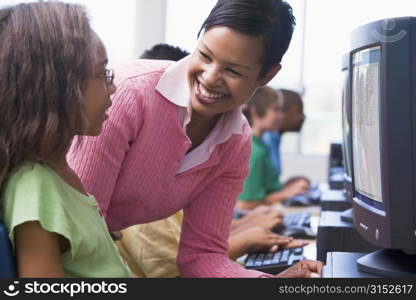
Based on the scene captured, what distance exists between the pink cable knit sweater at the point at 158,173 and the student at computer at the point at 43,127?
0.90 ft

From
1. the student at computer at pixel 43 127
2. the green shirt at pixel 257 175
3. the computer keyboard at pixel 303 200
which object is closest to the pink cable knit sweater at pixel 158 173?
the student at computer at pixel 43 127

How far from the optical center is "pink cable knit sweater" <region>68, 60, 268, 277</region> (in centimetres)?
137

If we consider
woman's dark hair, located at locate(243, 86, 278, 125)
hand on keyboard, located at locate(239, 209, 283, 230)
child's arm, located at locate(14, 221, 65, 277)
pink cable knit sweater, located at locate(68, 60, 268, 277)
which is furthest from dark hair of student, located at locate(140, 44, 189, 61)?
woman's dark hair, located at locate(243, 86, 278, 125)

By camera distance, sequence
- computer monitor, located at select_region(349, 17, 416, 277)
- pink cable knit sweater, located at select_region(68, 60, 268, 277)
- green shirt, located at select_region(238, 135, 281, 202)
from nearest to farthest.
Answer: computer monitor, located at select_region(349, 17, 416, 277) < pink cable knit sweater, located at select_region(68, 60, 268, 277) < green shirt, located at select_region(238, 135, 281, 202)

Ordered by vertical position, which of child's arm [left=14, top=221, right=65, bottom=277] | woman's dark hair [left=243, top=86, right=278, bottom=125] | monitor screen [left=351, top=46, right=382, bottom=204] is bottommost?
woman's dark hair [left=243, top=86, right=278, bottom=125]

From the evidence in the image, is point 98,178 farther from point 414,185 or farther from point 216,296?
point 414,185

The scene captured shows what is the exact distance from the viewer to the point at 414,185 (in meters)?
1.12

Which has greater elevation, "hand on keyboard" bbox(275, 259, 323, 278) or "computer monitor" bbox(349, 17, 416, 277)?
"computer monitor" bbox(349, 17, 416, 277)

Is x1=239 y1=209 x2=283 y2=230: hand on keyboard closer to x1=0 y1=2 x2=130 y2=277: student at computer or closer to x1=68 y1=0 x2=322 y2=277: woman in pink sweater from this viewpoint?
x1=68 y1=0 x2=322 y2=277: woman in pink sweater

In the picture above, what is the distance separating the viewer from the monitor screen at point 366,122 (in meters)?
1.18

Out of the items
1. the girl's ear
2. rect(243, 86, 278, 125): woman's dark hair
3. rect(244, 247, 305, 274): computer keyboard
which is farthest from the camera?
rect(243, 86, 278, 125): woman's dark hair

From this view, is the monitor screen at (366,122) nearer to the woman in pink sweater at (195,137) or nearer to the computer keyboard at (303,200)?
the woman in pink sweater at (195,137)

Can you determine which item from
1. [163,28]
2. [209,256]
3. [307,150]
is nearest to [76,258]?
[209,256]

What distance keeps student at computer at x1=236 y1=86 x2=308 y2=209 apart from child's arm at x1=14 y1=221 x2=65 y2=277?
2698 mm
